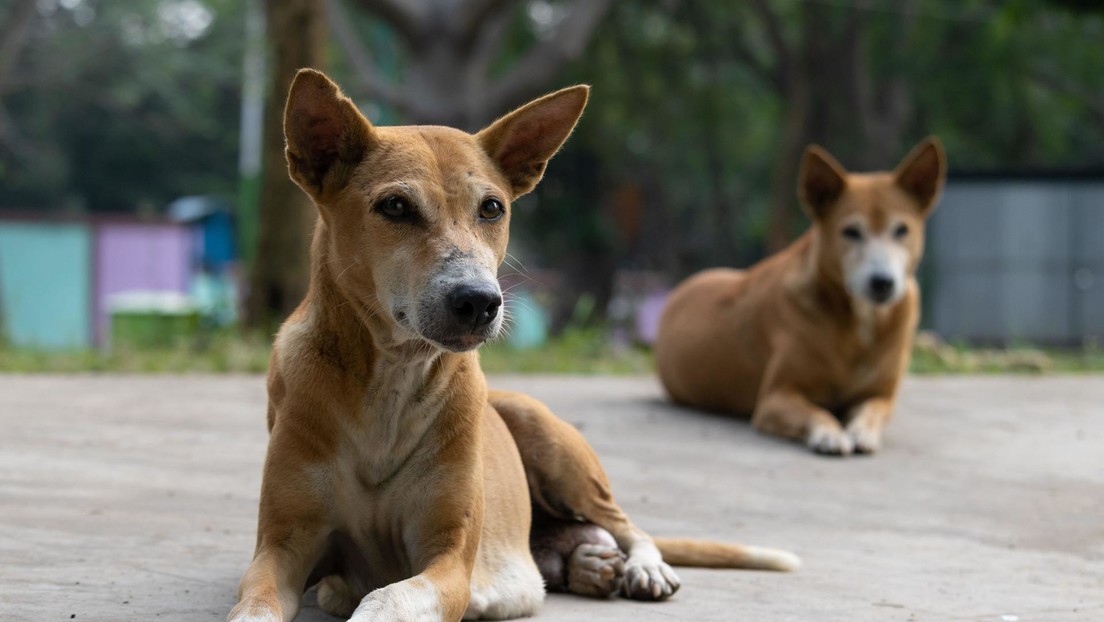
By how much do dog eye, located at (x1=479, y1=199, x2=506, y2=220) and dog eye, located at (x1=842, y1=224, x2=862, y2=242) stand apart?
4.75 meters

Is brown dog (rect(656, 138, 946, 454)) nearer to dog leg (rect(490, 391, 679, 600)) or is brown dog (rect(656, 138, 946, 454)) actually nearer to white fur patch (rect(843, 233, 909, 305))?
white fur patch (rect(843, 233, 909, 305))

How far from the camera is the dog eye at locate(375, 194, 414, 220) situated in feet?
12.5

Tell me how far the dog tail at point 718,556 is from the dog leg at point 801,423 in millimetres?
2601

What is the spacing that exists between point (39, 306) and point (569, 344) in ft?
42.7

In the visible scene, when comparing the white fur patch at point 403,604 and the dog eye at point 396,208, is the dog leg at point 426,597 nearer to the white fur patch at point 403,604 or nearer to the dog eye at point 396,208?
the white fur patch at point 403,604

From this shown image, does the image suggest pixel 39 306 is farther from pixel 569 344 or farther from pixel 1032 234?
pixel 1032 234

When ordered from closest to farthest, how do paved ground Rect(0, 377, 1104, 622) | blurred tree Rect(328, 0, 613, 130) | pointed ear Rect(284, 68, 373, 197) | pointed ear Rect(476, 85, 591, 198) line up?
pointed ear Rect(284, 68, 373, 197) < pointed ear Rect(476, 85, 591, 198) < paved ground Rect(0, 377, 1104, 622) < blurred tree Rect(328, 0, 613, 130)

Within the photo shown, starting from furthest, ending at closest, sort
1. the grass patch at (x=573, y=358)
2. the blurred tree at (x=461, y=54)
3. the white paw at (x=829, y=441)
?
the blurred tree at (x=461, y=54), the grass patch at (x=573, y=358), the white paw at (x=829, y=441)

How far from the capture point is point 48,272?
24312mm

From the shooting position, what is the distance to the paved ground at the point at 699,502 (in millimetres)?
4395


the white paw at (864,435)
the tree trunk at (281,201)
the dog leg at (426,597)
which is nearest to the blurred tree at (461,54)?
the tree trunk at (281,201)

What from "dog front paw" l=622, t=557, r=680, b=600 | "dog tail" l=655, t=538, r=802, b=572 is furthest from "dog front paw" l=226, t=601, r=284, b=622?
"dog tail" l=655, t=538, r=802, b=572

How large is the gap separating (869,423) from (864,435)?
0.21 meters

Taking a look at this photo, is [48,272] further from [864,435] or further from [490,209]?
[490,209]
